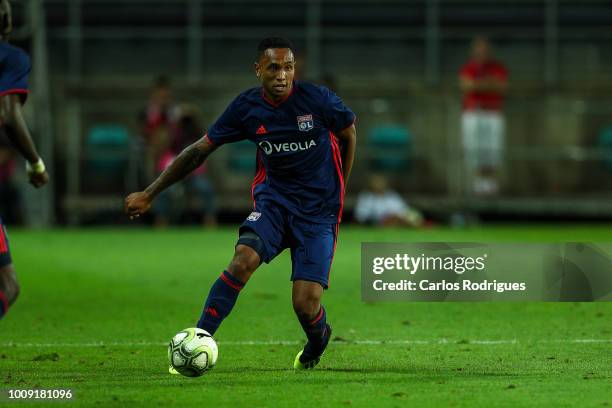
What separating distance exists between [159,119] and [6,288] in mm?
14326

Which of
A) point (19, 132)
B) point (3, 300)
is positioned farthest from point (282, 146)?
point (3, 300)

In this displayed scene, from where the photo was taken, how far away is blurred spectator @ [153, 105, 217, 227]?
832 inches

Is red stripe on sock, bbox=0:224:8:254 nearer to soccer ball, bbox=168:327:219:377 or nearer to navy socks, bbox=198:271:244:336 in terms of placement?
soccer ball, bbox=168:327:219:377

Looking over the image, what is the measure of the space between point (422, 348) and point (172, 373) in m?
1.97

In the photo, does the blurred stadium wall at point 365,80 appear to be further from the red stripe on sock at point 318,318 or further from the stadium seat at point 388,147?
the red stripe on sock at point 318,318

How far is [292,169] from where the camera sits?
809cm

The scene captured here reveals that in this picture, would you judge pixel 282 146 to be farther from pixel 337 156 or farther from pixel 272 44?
pixel 272 44

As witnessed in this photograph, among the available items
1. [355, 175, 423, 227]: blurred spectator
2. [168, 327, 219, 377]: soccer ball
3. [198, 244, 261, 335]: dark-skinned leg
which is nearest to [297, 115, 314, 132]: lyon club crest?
[198, 244, 261, 335]: dark-skinned leg

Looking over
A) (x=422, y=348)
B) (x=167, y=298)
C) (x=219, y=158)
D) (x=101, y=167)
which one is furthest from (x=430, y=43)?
(x=422, y=348)

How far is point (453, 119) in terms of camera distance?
22.7m

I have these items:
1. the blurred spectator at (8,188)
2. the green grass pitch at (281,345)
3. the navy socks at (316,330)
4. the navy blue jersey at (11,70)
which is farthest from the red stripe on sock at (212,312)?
the blurred spectator at (8,188)

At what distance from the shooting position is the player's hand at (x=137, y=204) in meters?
7.82

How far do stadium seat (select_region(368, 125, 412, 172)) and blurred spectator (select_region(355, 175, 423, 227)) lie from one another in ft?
0.95

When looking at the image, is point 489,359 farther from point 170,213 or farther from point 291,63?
point 170,213
